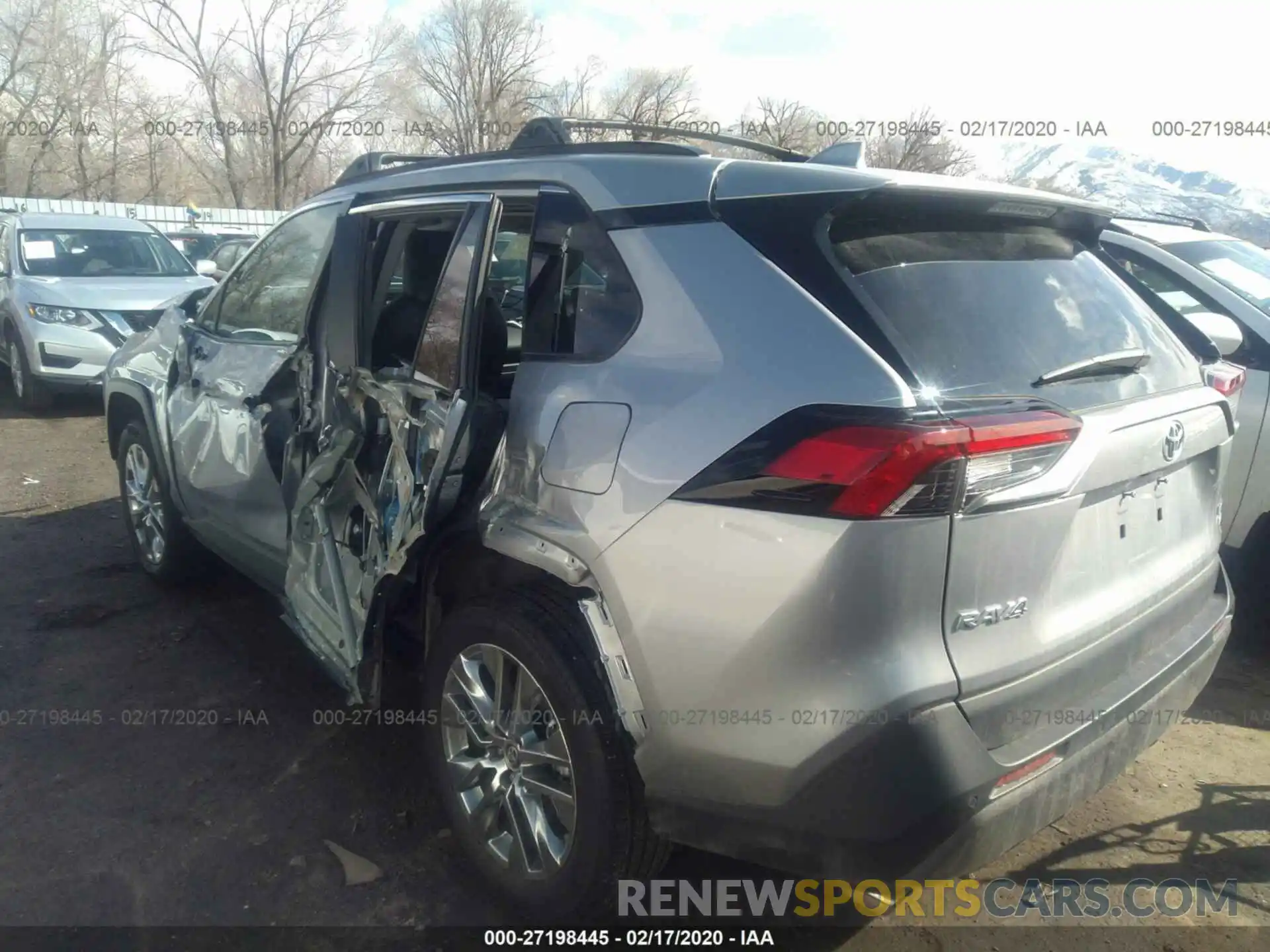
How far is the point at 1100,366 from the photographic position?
2305mm

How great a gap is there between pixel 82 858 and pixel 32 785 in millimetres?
551

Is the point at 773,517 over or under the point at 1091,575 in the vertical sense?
over

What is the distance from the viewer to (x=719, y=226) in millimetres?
2191

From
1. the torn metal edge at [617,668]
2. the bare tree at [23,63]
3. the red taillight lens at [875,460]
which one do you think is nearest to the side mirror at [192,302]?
the torn metal edge at [617,668]

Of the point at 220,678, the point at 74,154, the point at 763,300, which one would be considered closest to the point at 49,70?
the point at 74,154

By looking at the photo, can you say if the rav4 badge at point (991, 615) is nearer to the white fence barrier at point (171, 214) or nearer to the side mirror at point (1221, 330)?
the side mirror at point (1221, 330)

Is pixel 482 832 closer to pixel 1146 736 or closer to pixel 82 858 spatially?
pixel 82 858

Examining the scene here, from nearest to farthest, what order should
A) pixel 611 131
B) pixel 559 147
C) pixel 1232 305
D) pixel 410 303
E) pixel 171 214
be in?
pixel 559 147
pixel 410 303
pixel 611 131
pixel 1232 305
pixel 171 214

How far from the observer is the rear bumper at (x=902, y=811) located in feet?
6.11

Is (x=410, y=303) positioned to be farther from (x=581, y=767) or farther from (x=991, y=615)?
(x=991, y=615)

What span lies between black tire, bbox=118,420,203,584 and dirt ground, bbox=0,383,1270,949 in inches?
6.6

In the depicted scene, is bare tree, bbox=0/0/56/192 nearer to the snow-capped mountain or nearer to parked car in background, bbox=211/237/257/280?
parked car in background, bbox=211/237/257/280

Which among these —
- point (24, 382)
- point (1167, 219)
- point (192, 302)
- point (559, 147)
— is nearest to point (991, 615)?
point (559, 147)

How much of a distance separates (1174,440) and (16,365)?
10365 millimetres
